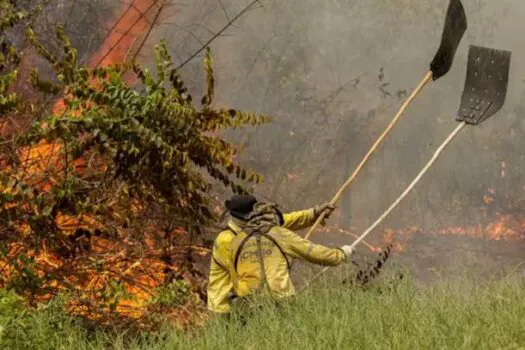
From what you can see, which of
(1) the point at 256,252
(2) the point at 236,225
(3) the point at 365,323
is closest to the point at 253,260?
(1) the point at 256,252

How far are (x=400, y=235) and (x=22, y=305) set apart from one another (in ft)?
46.7

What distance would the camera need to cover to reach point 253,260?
5262 mm

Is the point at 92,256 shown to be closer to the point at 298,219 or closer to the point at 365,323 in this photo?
the point at 298,219

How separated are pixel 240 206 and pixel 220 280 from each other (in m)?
0.62

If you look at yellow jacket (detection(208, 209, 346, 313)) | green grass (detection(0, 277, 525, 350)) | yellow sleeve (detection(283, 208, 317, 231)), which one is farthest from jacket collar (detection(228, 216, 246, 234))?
yellow sleeve (detection(283, 208, 317, 231))

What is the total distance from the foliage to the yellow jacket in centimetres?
95

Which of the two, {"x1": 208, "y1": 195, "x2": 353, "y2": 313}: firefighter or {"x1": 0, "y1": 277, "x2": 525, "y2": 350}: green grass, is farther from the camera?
{"x1": 208, "y1": 195, "x2": 353, "y2": 313}: firefighter

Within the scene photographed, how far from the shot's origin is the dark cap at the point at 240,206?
17.1ft

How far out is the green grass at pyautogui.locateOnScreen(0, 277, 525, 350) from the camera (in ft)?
12.8

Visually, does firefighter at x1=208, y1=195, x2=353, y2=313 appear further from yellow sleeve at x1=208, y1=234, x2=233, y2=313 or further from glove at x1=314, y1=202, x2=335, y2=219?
glove at x1=314, y1=202, x2=335, y2=219

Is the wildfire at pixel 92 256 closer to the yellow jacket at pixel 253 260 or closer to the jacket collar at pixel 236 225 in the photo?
the yellow jacket at pixel 253 260

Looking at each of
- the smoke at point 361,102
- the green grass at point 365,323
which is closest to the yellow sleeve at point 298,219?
the green grass at point 365,323

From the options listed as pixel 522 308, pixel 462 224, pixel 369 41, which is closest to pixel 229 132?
pixel 369 41

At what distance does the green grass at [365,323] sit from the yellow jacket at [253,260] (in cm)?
22
